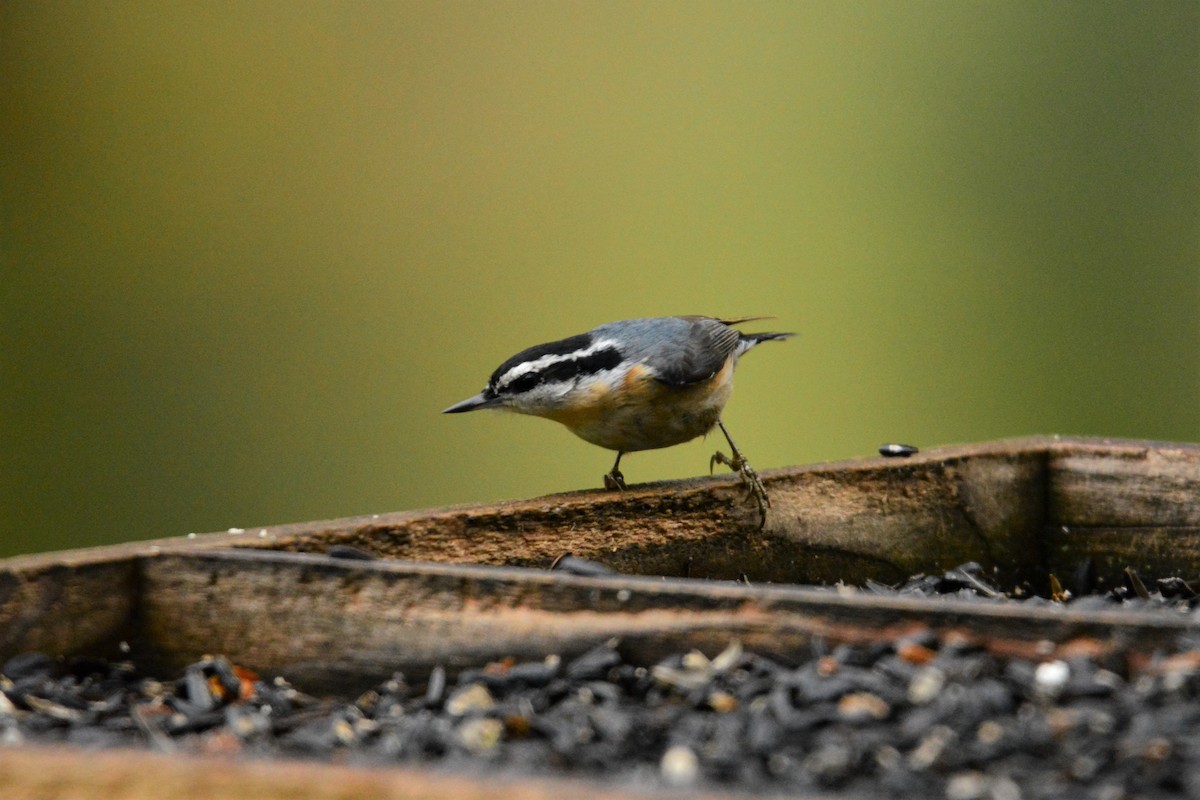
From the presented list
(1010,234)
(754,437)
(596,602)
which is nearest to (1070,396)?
(1010,234)

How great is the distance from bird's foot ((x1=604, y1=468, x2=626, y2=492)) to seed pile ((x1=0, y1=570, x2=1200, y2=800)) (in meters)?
0.81

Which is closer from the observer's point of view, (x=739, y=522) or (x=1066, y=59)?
(x=739, y=522)

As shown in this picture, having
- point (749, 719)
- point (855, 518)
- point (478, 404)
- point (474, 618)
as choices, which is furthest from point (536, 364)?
point (749, 719)

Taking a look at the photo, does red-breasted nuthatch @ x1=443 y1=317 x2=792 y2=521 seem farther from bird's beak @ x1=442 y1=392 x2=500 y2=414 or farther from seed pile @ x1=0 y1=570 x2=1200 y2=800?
seed pile @ x1=0 y1=570 x2=1200 y2=800

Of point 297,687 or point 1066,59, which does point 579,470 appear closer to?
point 1066,59

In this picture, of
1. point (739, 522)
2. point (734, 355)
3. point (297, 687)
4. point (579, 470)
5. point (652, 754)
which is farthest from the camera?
point (579, 470)

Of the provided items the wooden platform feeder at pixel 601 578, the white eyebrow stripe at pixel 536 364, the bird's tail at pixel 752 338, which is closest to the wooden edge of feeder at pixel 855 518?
the wooden platform feeder at pixel 601 578

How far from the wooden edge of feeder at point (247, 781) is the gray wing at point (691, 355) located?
167cm

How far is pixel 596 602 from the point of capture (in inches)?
53.0

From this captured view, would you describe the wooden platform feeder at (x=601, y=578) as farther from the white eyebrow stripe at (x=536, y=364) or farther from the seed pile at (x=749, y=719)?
the white eyebrow stripe at (x=536, y=364)

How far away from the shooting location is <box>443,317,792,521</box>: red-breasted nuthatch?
2.53 m

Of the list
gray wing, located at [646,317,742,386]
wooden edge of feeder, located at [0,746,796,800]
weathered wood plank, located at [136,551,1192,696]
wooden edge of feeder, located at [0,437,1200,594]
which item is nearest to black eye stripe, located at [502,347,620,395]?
gray wing, located at [646,317,742,386]

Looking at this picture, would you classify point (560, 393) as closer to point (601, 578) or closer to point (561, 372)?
point (561, 372)

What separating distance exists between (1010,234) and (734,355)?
239 centimetres
